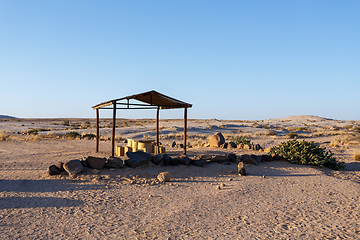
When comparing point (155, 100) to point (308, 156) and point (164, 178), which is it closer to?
point (164, 178)

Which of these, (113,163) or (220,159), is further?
(220,159)

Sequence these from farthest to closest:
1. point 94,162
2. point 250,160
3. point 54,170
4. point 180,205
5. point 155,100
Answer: point 155,100 → point 250,160 → point 94,162 → point 54,170 → point 180,205

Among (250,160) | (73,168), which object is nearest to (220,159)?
(250,160)

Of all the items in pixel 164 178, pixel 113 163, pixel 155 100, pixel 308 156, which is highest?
pixel 155 100

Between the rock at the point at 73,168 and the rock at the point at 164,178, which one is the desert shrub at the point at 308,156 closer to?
the rock at the point at 164,178

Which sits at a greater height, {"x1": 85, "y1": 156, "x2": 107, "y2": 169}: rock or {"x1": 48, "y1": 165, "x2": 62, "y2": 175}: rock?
{"x1": 85, "y1": 156, "x2": 107, "y2": 169}: rock

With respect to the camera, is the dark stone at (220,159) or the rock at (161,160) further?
the dark stone at (220,159)

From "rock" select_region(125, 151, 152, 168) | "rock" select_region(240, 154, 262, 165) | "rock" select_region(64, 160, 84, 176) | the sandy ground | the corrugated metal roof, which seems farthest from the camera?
the corrugated metal roof

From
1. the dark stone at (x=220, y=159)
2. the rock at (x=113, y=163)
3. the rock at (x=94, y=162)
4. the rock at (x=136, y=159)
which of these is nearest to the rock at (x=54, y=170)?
the rock at (x=94, y=162)

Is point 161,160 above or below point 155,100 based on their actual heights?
below

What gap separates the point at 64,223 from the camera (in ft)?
16.7

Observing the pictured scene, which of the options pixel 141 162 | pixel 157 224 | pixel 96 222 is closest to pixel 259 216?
pixel 157 224

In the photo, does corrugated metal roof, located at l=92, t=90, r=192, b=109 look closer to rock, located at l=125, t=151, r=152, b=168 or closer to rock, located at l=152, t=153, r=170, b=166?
rock, located at l=125, t=151, r=152, b=168

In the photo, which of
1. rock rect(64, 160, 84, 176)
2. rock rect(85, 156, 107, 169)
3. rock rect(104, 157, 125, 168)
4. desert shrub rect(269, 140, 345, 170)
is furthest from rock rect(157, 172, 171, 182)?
desert shrub rect(269, 140, 345, 170)
